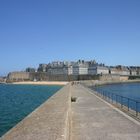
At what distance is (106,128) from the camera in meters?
14.8

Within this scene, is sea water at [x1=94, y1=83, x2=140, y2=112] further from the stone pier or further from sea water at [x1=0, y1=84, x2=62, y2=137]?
sea water at [x1=0, y1=84, x2=62, y2=137]

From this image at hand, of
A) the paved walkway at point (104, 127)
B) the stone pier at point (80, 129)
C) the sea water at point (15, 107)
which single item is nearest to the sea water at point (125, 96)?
the paved walkway at point (104, 127)

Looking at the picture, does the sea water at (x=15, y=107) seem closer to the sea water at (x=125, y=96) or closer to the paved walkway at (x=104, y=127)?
the paved walkway at (x=104, y=127)

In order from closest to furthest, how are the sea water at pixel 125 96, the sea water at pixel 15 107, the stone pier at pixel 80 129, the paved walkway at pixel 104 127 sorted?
the stone pier at pixel 80 129
the paved walkway at pixel 104 127
the sea water at pixel 125 96
the sea water at pixel 15 107

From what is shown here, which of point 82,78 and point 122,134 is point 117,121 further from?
point 82,78

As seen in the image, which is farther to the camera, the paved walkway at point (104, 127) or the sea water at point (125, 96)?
the sea water at point (125, 96)

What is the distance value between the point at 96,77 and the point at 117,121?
170632 millimetres

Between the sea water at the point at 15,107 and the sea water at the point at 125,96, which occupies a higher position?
the sea water at the point at 125,96

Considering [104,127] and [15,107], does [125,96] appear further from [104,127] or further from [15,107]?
[104,127]

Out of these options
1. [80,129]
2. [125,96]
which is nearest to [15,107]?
[80,129]

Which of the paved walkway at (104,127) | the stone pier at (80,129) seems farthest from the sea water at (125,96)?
the stone pier at (80,129)

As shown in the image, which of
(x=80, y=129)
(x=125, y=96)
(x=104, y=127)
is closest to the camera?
(x=80, y=129)

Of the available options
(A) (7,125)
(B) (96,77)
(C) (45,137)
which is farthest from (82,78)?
(C) (45,137)

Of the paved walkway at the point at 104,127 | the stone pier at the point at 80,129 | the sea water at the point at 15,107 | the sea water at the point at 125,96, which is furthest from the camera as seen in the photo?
the sea water at the point at 15,107
